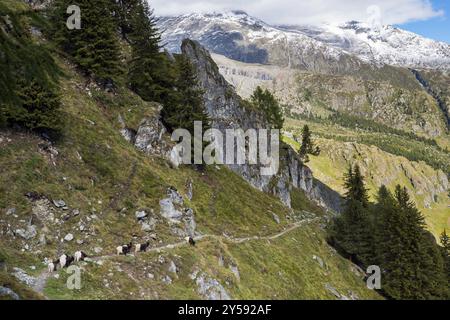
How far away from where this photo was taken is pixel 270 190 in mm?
86625

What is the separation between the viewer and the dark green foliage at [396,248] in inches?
2474

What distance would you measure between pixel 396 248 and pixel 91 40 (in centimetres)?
5477

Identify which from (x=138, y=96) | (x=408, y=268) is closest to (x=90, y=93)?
(x=138, y=96)

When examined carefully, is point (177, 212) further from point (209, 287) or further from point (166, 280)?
point (166, 280)

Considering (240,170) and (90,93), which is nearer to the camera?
(90,93)

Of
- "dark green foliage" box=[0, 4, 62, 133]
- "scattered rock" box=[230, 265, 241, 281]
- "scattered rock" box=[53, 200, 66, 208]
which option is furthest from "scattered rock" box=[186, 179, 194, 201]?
"dark green foliage" box=[0, 4, 62, 133]

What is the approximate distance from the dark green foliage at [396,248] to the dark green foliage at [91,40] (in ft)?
160

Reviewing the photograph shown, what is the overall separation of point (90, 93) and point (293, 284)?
34688 millimetres

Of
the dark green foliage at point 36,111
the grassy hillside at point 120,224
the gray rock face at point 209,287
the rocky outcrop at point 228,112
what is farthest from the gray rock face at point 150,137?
the rocky outcrop at point 228,112

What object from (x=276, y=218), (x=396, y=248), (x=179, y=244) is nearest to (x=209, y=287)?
(x=179, y=244)

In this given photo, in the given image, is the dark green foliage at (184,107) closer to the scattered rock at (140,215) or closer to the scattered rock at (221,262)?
the scattered rock at (140,215)

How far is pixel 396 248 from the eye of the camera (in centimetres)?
6425
